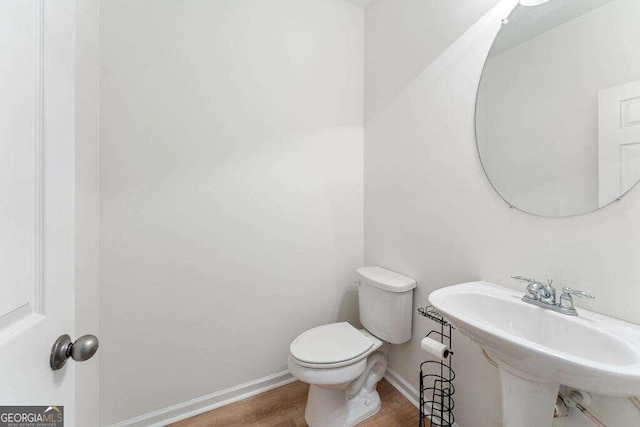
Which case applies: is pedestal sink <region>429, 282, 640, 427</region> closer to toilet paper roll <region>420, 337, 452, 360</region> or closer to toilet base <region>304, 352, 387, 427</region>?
toilet paper roll <region>420, 337, 452, 360</region>

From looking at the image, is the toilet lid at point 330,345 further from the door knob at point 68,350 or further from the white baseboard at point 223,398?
the door knob at point 68,350

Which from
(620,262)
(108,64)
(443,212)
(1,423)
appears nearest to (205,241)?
(108,64)

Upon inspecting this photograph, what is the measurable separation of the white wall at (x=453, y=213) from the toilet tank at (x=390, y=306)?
0.22 ft

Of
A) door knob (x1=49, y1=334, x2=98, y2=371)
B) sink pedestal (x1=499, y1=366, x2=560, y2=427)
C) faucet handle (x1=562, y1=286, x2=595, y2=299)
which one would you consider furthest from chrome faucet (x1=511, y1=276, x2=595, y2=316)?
door knob (x1=49, y1=334, x2=98, y2=371)

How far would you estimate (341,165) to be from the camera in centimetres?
193

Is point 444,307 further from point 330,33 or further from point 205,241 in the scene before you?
point 330,33

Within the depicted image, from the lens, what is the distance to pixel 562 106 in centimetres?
99

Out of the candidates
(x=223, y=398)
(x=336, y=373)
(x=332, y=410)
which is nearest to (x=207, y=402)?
(x=223, y=398)

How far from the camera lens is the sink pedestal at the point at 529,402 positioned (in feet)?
2.85

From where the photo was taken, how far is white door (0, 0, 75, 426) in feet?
1.32

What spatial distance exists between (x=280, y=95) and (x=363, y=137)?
0.67 m

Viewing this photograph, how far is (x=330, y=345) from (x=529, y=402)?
836 mm

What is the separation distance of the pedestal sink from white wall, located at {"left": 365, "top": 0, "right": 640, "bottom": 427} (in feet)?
0.46

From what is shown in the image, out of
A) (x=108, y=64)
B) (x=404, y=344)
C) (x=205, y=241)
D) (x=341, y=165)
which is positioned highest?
(x=108, y=64)
